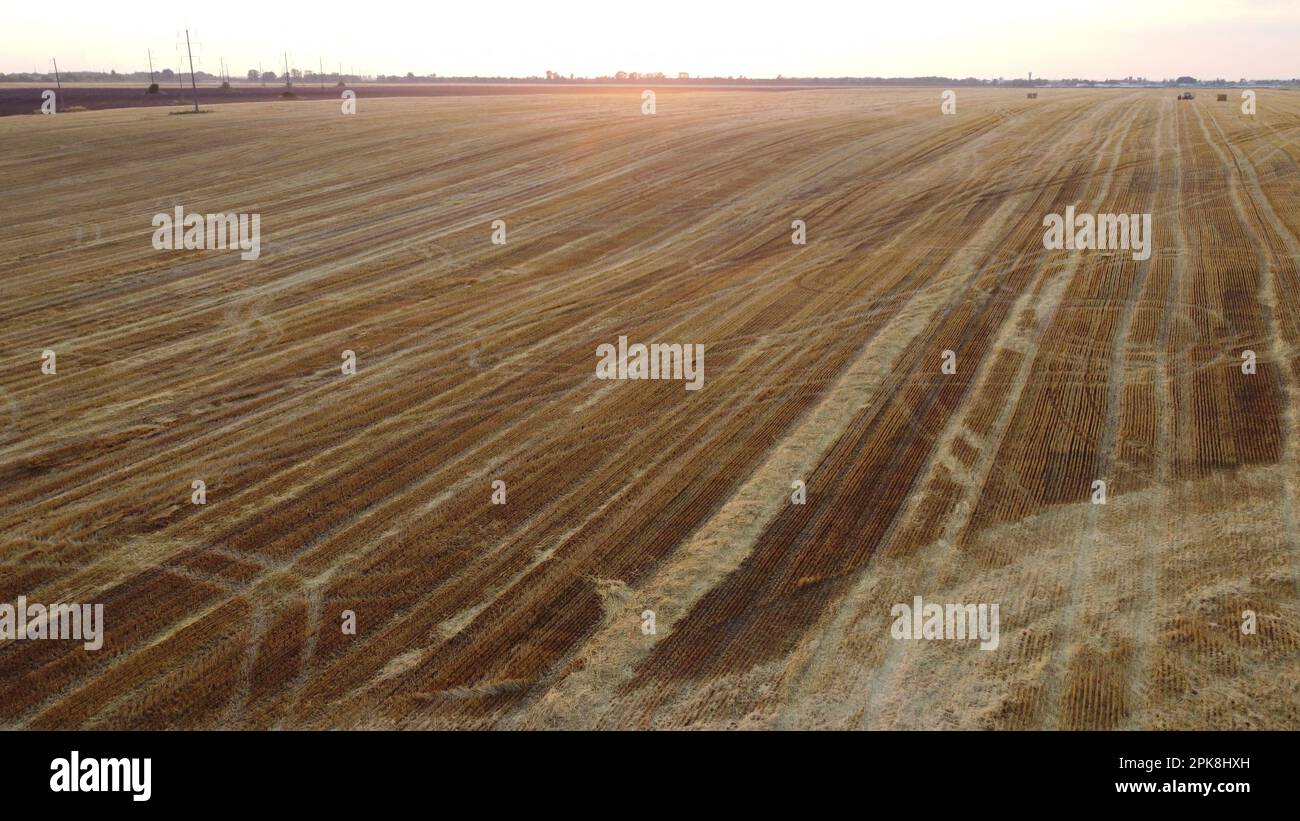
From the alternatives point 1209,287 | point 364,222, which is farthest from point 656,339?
point 364,222

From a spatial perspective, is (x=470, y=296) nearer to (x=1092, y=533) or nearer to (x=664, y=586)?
(x=664, y=586)

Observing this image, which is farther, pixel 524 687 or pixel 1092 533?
pixel 1092 533

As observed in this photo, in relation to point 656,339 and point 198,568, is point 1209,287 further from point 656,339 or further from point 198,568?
point 198,568

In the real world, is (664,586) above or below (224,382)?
below
